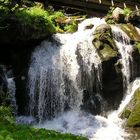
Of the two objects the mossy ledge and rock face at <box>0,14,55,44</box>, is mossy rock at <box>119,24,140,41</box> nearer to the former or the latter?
the mossy ledge

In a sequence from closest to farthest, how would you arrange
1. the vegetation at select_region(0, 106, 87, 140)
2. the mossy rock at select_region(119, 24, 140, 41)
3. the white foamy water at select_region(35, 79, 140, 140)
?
the vegetation at select_region(0, 106, 87, 140) < the white foamy water at select_region(35, 79, 140, 140) < the mossy rock at select_region(119, 24, 140, 41)

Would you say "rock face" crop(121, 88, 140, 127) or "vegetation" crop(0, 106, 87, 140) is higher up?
"vegetation" crop(0, 106, 87, 140)

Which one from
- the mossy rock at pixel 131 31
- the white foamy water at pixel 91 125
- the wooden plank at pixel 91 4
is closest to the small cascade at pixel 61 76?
the white foamy water at pixel 91 125

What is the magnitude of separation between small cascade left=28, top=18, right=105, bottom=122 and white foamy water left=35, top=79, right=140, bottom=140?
0.51 m

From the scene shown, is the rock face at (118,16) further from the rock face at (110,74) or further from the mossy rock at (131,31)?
the rock face at (110,74)

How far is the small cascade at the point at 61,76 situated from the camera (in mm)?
17812

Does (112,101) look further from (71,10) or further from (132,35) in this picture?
(71,10)

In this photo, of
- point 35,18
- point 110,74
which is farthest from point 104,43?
point 35,18

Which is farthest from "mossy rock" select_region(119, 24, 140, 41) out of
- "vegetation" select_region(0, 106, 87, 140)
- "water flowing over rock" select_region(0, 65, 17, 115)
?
"vegetation" select_region(0, 106, 87, 140)

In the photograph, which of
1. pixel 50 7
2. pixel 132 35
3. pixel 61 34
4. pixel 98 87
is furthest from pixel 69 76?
pixel 50 7

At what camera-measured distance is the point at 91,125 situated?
16547 millimetres

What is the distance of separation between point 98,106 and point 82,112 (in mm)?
834

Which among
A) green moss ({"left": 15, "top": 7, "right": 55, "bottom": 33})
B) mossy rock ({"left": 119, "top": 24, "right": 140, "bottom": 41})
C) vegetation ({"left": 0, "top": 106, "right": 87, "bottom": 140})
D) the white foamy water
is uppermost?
green moss ({"left": 15, "top": 7, "right": 55, "bottom": 33})

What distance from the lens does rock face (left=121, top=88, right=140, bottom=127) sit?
16.4 metres
